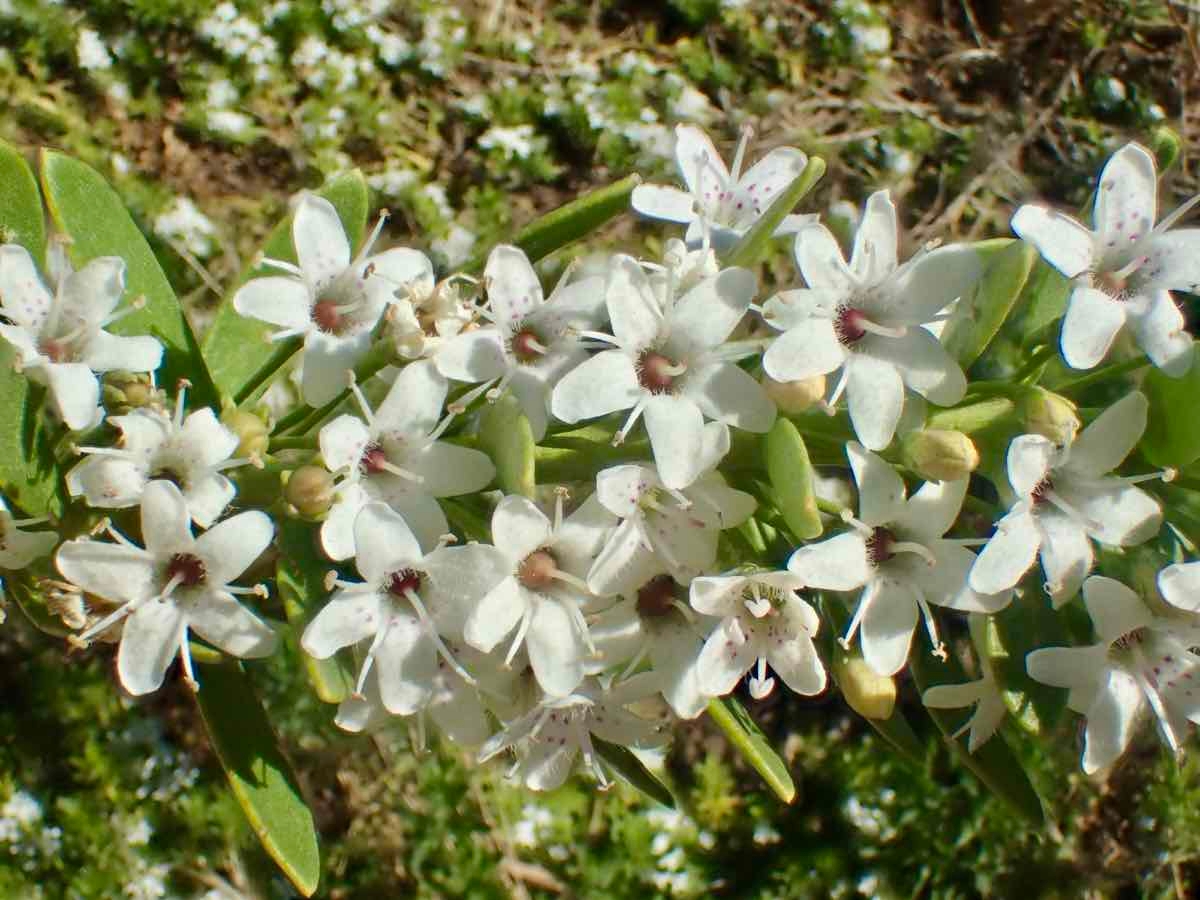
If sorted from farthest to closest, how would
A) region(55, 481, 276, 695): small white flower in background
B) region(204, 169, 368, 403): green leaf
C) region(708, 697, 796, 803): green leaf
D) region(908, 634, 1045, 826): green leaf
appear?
region(204, 169, 368, 403): green leaf
region(908, 634, 1045, 826): green leaf
region(708, 697, 796, 803): green leaf
region(55, 481, 276, 695): small white flower in background

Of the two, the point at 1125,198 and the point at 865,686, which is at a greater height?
the point at 1125,198

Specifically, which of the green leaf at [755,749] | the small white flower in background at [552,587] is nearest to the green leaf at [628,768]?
the green leaf at [755,749]

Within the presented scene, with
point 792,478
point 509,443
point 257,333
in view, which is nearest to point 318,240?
point 257,333

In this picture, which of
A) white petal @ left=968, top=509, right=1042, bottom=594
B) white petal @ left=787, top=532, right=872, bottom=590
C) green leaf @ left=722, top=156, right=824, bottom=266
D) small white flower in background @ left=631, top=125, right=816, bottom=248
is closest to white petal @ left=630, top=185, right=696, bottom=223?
small white flower in background @ left=631, top=125, right=816, bottom=248

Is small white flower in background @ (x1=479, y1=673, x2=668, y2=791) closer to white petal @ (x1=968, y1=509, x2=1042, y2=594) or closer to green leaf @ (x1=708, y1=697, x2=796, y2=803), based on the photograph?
green leaf @ (x1=708, y1=697, x2=796, y2=803)

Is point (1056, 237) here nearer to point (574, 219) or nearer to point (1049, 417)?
point (1049, 417)

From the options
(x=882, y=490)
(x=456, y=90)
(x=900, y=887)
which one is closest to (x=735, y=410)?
(x=882, y=490)
